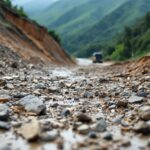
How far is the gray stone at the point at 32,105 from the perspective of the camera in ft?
31.3

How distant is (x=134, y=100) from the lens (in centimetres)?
1122

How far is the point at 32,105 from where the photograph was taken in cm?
990

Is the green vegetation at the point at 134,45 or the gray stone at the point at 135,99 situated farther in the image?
the green vegetation at the point at 134,45

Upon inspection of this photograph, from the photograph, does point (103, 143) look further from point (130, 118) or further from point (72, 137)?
point (130, 118)

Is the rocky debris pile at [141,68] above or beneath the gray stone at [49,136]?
above

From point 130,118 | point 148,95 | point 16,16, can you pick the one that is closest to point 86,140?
point 130,118

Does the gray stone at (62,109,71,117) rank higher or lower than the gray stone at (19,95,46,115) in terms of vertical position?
lower

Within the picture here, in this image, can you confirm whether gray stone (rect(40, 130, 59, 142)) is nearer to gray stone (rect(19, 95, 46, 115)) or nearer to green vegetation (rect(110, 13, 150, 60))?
gray stone (rect(19, 95, 46, 115))

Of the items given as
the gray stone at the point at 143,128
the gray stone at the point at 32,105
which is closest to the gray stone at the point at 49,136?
the gray stone at the point at 143,128

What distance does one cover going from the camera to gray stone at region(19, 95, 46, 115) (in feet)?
31.3

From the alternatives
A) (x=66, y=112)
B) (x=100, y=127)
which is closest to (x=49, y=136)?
(x=100, y=127)

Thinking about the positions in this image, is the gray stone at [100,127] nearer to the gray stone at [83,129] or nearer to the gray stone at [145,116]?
the gray stone at [83,129]

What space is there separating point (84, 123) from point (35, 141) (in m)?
1.37

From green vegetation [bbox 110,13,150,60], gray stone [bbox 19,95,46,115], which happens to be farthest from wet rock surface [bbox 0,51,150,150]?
green vegetation [bbox 110,13,150,60]
